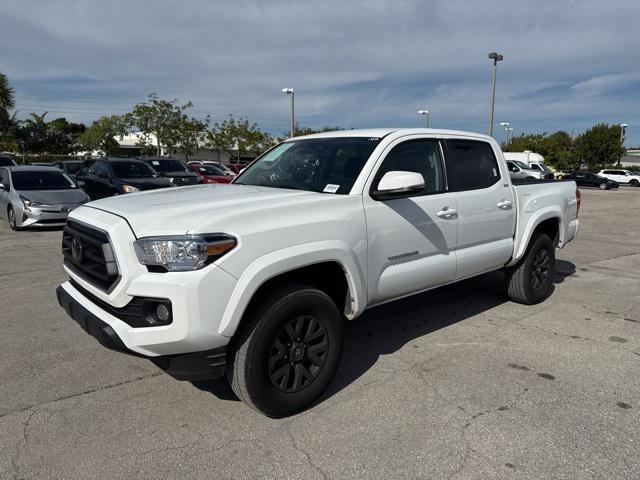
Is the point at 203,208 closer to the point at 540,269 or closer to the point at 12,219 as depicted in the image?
the point at 540,269

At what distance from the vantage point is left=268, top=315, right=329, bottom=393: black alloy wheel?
121 inches

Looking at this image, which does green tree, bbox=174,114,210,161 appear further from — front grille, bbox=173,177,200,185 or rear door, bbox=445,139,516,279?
rear door, bbox=445,139,516,279

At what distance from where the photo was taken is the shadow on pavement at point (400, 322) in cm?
373

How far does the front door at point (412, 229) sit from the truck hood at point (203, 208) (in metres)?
0.50

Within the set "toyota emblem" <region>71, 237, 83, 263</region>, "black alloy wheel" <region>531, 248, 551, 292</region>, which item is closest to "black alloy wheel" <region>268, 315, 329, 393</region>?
"toyota emblem" <region>71, 237, 83, 263</region>

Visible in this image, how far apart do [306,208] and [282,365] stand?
1.02 metres

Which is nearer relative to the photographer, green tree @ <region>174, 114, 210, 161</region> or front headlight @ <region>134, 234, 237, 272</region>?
front headlight @ <region>134, 234, 237, 272</region>

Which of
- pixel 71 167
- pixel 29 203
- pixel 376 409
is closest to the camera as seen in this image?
pixel 376 409

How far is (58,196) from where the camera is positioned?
11258 mm

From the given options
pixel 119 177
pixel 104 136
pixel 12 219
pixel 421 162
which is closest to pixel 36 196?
pixel 12 219

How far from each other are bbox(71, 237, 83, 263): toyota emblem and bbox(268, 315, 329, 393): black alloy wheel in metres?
1.45

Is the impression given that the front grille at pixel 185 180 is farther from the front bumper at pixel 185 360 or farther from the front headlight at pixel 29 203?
the front bumper at pixel 185 360

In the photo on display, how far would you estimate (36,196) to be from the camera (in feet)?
36.3

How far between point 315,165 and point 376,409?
6.43ft
